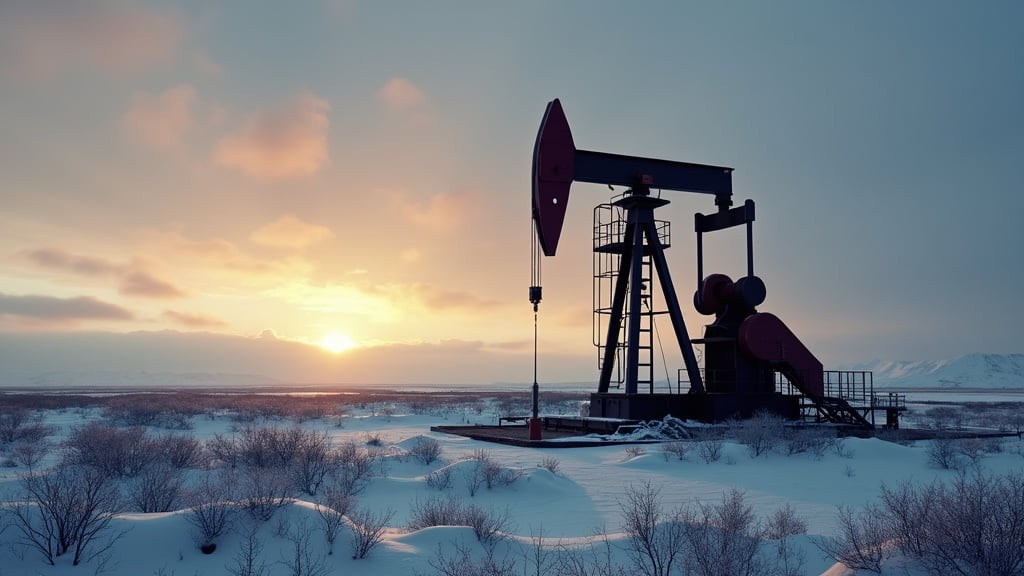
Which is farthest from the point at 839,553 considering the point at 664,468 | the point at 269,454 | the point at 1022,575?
the point at 269,454

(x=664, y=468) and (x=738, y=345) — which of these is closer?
(x=664, y=468)

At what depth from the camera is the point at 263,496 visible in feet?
24.2

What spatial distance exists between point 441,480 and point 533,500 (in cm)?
177

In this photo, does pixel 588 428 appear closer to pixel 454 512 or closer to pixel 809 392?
pixel 809 392

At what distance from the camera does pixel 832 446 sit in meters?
16.6

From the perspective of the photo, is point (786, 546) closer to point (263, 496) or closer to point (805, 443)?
point (263, 496)

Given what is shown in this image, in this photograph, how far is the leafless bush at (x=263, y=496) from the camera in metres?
7.20

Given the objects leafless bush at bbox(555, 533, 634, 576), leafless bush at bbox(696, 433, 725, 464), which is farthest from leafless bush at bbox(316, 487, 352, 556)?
leafless bush at bbox(696, 433, 725, 464)

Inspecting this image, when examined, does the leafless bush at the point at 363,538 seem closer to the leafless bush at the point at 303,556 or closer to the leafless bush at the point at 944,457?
the leafless bush at the point at 303,556

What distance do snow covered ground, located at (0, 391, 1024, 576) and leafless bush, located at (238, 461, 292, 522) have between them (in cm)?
10

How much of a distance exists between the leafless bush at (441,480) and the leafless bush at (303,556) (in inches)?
180

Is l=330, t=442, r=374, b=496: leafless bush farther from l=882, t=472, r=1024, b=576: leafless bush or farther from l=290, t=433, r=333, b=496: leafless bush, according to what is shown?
l=882, t=472, r=1024, b=576: leafless bush

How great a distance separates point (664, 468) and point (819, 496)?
11.6 ft

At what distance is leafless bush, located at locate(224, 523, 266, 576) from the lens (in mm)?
5961
